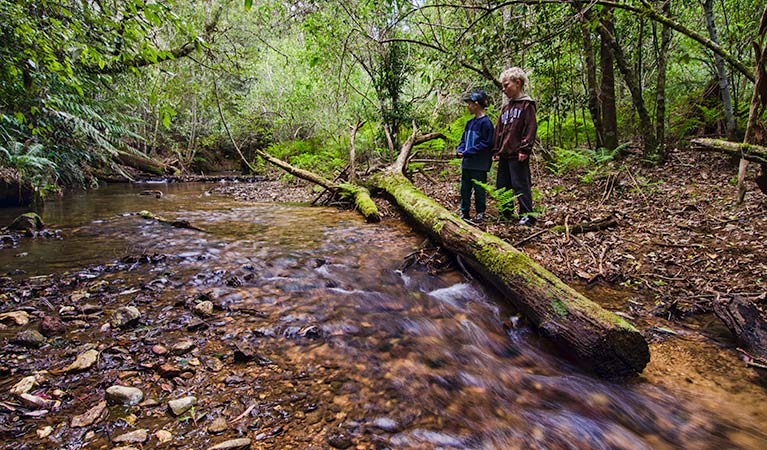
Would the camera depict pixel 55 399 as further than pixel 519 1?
No

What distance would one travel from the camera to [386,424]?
6.87 ft

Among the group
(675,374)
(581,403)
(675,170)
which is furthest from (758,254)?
(675,170)

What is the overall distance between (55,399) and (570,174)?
9.57 meters

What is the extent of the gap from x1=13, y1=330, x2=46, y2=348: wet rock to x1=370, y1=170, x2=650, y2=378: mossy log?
12.0 feet

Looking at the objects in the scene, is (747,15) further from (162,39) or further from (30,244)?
(162,39)

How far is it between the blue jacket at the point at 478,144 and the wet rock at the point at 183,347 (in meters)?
4.83

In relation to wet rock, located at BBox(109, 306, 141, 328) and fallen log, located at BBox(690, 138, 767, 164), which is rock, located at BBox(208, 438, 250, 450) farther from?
fallen log, located at BBox(690, 138, 767, 164)

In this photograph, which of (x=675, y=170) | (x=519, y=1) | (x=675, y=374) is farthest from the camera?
(x=675, y=170)

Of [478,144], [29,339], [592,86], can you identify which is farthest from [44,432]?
[592,86]

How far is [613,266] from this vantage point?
4.09 meters

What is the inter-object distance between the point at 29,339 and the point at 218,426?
1744mm

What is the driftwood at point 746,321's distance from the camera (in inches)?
104

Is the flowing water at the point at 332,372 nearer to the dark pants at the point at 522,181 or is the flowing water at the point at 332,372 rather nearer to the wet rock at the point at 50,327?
the wet rock at the point at 50,327

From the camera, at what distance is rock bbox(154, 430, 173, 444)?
1830 mm
